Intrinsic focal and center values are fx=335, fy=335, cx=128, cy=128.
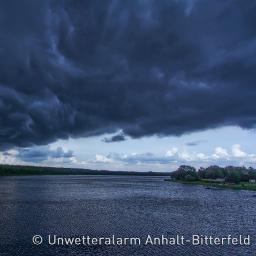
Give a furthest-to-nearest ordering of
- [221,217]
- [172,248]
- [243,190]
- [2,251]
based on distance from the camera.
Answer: [243,190] → [221,217] → [172,248] → [2,251]

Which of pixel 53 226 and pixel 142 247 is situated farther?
pixel 53 226

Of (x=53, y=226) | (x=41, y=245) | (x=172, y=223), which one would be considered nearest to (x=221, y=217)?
(x=172, y=223)

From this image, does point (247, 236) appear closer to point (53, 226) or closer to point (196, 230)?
point (196, 230)

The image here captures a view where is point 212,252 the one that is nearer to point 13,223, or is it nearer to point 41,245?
point 41,245

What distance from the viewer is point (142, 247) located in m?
48.9

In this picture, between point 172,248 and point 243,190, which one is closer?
point 172,248

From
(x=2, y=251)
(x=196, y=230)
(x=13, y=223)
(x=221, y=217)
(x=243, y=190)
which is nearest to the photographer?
(x=2, y=251)

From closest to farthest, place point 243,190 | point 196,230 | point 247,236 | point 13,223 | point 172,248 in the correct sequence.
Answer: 1. point 172,248
2. point 247,236
3. point 196,230
4. point 13,223
5. point 243,190

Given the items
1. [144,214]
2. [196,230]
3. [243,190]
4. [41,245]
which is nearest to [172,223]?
[196,230]

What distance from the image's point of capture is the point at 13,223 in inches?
2598

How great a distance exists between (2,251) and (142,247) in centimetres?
1947

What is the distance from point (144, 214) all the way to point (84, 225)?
2047 centimetres

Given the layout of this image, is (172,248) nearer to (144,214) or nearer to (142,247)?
(142,247)

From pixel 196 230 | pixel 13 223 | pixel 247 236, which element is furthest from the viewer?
pixel 13 223
